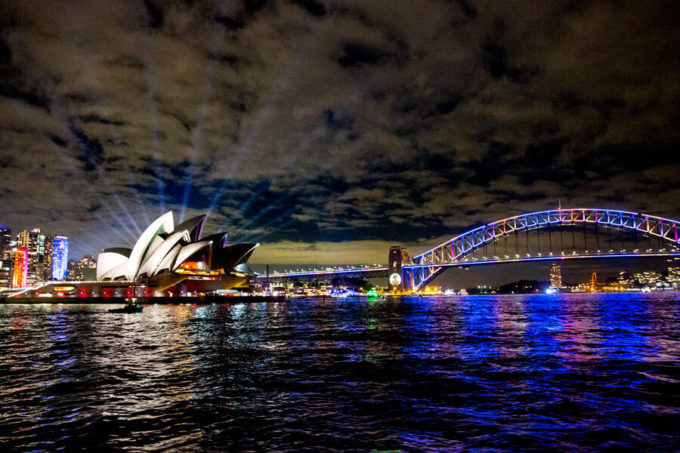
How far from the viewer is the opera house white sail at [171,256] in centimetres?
10000

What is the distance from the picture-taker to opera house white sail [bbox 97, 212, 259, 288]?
100 meters

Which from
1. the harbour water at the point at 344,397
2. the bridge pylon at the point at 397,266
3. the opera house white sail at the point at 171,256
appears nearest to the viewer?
the harbour water at the point at 344,397

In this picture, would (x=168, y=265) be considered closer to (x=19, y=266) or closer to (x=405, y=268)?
(x=405, y=268)

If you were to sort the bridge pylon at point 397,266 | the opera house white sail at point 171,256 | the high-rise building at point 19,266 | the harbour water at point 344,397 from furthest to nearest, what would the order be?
the high-rise building at point 19,266
the bridge pylon at point 397,266
the opera house white sail at point 171,256
the harbour water at point 344,397

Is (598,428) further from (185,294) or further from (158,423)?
(185,294)

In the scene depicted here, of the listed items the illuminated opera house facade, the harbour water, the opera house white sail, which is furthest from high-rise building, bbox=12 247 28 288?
the harbour water

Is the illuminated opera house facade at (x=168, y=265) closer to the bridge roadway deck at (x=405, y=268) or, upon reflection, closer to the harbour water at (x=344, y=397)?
the bridge roadway deck at (x=405, y=268)

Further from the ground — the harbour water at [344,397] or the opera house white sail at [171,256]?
the opera house white sail at [171,256]

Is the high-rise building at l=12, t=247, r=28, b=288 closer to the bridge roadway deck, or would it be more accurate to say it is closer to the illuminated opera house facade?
the illuminated opera house facade

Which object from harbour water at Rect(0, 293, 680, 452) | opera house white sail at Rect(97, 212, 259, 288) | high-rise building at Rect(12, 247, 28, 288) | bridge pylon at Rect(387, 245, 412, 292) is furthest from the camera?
high-rise building at Rect(12, 247, 28, 288)

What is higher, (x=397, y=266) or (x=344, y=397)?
(x=397, y=266)

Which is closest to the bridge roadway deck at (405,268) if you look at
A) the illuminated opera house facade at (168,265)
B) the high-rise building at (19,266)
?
the illuminated opera house facade at (168,265)

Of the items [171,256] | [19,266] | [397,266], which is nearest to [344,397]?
[171,256]

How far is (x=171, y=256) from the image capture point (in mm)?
102500
